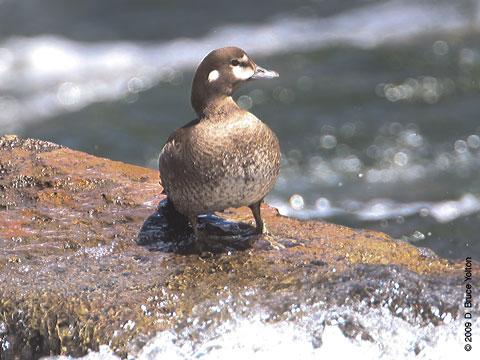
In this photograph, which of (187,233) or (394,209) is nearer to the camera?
(187,233)

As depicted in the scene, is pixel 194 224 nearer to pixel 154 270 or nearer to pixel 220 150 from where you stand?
pixel 154 270

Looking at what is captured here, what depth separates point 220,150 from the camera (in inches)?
159

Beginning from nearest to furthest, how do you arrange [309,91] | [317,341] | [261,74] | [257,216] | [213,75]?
1. [317,341]
2. [213,75]
3. [261,74]
4. [257,216]
5. [309,91]

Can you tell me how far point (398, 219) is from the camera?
7395 mm

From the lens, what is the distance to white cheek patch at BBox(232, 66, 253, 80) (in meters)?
4.17

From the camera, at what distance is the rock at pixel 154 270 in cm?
364

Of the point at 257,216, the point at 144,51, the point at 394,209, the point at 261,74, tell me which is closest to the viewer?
the point at 261,74

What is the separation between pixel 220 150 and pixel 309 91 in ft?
19.9

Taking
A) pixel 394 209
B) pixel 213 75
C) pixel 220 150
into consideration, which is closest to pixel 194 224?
pixel 220 150

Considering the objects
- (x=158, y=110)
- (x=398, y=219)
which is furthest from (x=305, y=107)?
(x=398, y=219)

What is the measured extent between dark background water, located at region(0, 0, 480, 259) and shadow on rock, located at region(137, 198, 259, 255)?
2.57m

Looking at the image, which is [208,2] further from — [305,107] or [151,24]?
[305,107]

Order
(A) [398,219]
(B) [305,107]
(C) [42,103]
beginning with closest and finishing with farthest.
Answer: (A) [398,219]
(B) [305,107]
(C) [42,103]

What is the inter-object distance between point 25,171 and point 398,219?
3.91 m
